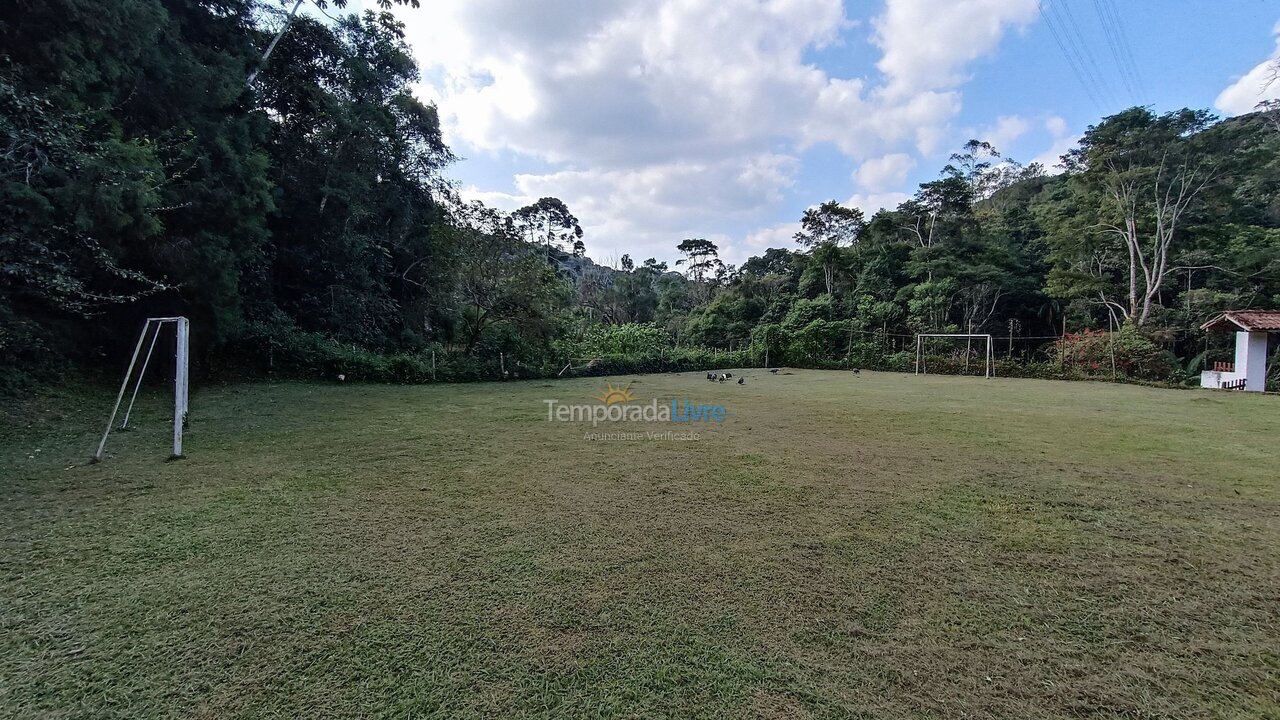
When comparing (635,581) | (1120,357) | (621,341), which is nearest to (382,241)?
(621,341)

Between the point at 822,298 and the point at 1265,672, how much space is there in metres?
21.7

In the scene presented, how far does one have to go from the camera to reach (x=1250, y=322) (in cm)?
1002

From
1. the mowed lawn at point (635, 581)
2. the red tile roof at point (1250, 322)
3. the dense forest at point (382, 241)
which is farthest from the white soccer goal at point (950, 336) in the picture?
the mowed lawn at point (635, 581)

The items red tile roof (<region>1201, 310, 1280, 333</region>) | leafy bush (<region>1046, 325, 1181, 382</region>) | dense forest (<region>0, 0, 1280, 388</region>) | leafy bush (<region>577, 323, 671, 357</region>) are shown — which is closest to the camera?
dense forest (<region>0, 0, 1280, 388</region>)

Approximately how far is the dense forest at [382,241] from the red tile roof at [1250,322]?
1573 millimetres

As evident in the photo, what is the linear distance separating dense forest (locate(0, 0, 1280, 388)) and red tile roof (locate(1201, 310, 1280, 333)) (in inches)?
61.9

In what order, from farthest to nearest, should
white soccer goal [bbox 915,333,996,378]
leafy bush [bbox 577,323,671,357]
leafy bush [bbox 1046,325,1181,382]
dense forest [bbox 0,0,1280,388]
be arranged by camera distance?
leafy bush [bbox 577,323,671,357], white soccer goal [bbox 915,333,996,378], leafy bush [bbox 1046,325,1181,382], dense forest [bbox 0,0,1280,388]

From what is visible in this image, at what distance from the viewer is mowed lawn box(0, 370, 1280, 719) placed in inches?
56.0

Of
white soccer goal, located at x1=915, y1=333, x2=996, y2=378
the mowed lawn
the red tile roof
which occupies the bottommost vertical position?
the mowed lawn

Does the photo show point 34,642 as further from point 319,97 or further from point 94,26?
point 319,97

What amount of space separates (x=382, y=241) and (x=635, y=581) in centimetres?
1414

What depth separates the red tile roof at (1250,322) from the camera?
9.81 metres

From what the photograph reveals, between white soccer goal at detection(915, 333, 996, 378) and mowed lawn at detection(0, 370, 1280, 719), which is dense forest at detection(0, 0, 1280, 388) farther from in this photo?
mowed lawn at detection(0, 370, 1280, 719)

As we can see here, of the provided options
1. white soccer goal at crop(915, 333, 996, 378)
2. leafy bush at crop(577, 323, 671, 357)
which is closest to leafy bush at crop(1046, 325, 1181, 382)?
white soccer goal at crop(915, 333, 996, 378)
